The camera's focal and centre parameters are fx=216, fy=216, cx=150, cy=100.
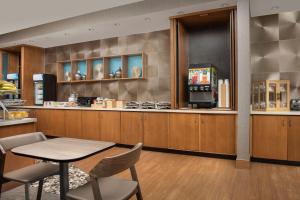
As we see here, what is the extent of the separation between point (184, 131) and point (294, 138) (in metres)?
1.74

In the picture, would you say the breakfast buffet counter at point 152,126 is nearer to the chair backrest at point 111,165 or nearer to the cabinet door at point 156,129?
the cabinet door at point 156,129

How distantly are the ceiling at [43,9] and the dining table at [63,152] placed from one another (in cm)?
282

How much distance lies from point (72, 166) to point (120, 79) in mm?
2580

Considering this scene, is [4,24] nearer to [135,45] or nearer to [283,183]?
[135,45]

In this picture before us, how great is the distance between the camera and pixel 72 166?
11.2 ft

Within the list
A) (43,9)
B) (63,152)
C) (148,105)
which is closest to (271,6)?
(148,105)

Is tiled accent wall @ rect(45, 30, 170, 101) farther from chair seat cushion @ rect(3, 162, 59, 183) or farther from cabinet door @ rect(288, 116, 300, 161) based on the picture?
chair seat cushion @ rect(3, 162, 59, 183)

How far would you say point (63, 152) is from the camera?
165 cm

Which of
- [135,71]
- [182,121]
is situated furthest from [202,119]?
[135,71]

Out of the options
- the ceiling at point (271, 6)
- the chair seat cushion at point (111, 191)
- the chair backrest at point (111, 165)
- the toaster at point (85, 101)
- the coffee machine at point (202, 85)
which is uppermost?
the ceiling at point (271, 6)

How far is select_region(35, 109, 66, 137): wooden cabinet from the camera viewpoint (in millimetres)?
5430

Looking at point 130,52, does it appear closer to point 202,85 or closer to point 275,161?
point 202,85

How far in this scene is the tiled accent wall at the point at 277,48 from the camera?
3922 millimetres

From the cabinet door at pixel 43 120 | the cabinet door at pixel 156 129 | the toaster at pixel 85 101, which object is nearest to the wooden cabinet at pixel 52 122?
the cabinet door at pixel 43 120
